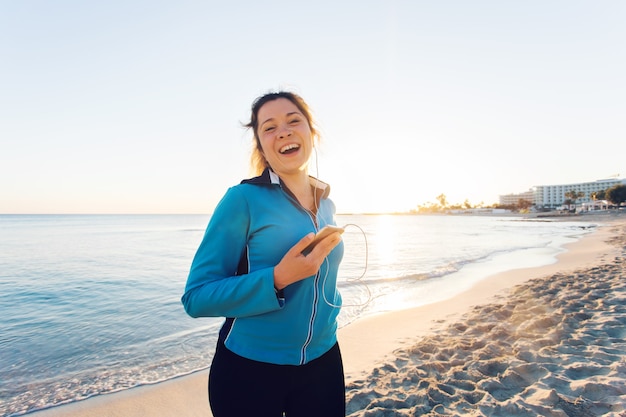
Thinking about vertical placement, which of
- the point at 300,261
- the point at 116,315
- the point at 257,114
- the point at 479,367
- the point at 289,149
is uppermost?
the point at 257,114

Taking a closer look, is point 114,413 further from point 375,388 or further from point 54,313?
point 54,313

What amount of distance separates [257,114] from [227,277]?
0.92 meters

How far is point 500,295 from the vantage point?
317 inches

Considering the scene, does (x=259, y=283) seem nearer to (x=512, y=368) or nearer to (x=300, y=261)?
(x=300, y=261)

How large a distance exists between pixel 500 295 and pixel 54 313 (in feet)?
33.1

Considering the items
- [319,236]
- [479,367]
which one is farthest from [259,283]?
[479,367]

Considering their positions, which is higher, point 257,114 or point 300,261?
point 257,114

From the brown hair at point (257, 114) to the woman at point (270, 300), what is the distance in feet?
0.77

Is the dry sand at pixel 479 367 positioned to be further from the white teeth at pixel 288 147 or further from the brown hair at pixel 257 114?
the white teeth at pixel 288 147

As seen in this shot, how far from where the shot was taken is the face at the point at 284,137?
70.3 inches

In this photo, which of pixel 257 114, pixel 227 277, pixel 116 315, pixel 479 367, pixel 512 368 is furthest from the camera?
pixel 116 315

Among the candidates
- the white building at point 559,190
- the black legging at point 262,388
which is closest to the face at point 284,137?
the black legging at point 262,388

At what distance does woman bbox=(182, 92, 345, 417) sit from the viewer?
1375mm

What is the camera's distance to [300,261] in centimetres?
132
